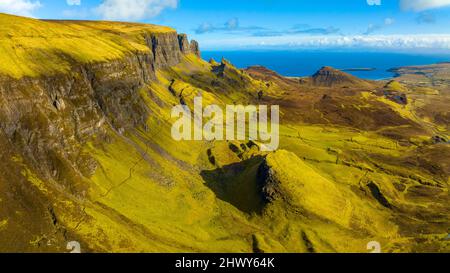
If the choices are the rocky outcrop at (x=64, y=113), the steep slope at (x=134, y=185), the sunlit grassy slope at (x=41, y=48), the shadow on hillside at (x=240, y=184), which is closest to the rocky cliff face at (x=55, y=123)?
the rocky outcrop at (x=64, y=113)

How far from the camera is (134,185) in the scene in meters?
135

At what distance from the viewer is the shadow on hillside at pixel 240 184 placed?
455 ft

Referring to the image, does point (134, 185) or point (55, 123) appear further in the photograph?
point (134, 185)

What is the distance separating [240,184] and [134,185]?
40.4 meters

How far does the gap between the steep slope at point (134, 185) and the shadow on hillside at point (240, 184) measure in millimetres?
556

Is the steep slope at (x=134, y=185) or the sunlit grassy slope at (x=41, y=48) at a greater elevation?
the sunlit grassy slope at (x=41, y=48)

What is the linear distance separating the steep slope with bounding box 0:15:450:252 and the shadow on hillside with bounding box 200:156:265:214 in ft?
1.82

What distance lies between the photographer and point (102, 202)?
119 m

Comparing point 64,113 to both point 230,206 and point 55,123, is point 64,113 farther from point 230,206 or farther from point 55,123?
point 230,206

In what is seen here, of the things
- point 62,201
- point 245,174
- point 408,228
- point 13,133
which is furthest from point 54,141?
point 408,228

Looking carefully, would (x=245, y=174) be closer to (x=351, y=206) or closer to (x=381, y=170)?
(x=351, y=206)

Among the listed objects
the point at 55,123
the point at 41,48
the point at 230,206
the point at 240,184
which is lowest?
the point at 230,206

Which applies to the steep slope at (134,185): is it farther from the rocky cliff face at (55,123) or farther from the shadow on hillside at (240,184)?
the shadow on hillside at (240,184)

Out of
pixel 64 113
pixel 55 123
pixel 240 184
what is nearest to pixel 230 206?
pixel 240 184
